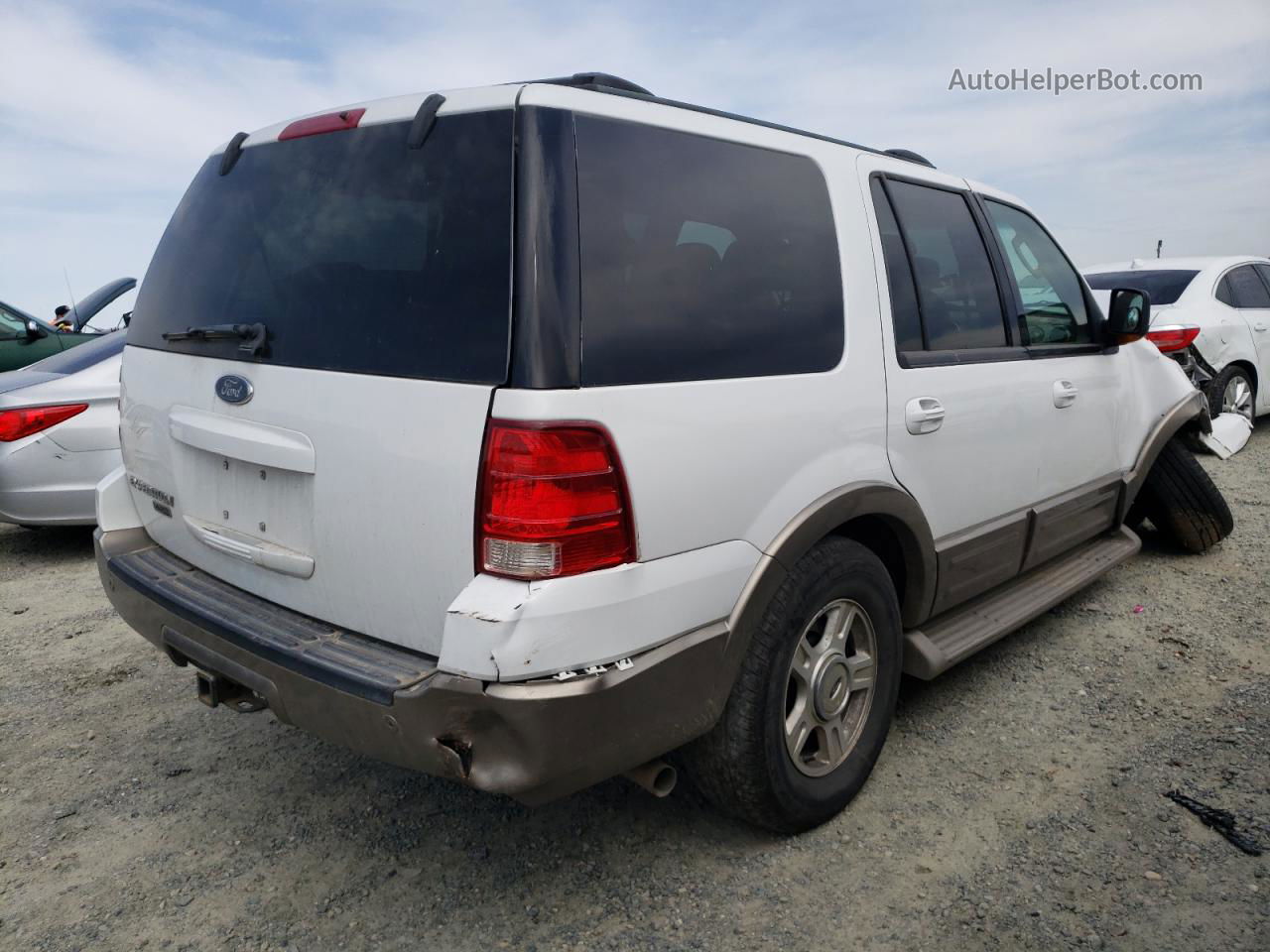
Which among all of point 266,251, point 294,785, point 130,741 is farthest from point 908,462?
point 130,741

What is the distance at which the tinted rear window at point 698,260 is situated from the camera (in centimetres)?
193

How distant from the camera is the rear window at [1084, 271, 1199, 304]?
25.9 ft

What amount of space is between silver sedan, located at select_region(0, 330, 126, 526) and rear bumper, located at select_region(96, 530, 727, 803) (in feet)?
11.7

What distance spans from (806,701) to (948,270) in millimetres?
1562

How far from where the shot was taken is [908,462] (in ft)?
8.86

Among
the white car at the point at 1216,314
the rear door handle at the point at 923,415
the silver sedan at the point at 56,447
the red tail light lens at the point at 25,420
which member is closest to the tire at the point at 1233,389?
the white car at the point at 1216,314

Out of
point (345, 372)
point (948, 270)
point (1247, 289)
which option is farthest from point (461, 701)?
point (1247, 289)

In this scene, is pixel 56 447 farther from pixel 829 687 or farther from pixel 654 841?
pixel 829 687

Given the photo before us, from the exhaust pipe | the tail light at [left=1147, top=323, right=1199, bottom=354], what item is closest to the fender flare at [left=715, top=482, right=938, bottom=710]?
Result: the exhaust pipe

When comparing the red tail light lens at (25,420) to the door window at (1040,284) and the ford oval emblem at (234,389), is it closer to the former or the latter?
the ford oval emblem at (234,389)

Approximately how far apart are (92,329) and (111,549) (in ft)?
28.1

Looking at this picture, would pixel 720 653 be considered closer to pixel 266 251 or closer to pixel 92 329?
pixel 266 251

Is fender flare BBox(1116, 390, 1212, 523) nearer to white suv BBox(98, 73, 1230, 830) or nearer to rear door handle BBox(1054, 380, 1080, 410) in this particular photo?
rear door handle BBox(1054, 380, 1080, 410)

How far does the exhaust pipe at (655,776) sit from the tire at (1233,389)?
744 cm
